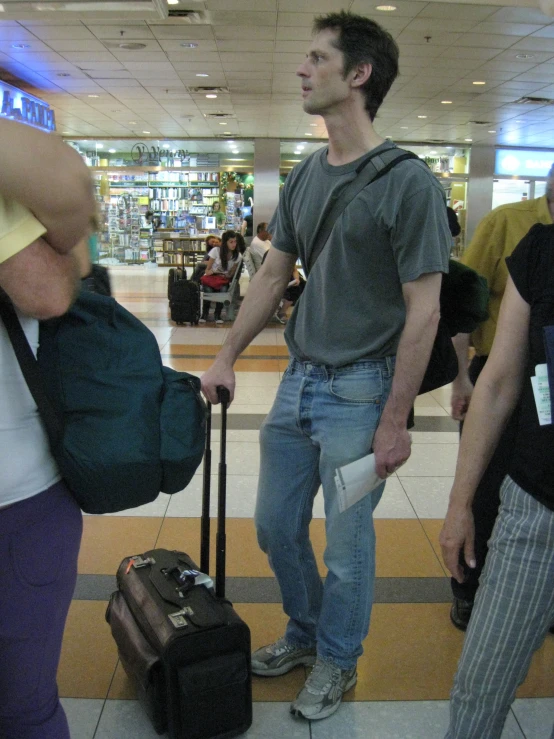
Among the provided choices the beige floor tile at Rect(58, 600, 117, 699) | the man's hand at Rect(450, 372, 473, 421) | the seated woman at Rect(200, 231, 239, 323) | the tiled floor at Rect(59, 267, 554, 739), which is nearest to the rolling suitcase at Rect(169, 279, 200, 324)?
the seated woman at Rect(200, 231, 239, 323)

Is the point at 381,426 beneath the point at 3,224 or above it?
beneath

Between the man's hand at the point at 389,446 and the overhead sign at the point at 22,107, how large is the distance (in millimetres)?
9400

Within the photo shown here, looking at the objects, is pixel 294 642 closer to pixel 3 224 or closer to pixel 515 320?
pixel 515 320

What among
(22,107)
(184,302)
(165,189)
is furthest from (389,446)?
(165,189)

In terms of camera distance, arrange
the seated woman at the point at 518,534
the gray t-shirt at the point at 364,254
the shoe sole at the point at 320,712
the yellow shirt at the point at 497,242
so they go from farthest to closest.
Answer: the yellow shirt at the point at 497,242, the shoe sole at the point at 320,712, the gray t-shirt at the point at 364,254, the seated woman at the point at 518,534

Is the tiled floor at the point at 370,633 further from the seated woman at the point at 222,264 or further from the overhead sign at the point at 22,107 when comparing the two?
the overhead sign at the point at 22,107

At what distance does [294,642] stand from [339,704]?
0.71ft

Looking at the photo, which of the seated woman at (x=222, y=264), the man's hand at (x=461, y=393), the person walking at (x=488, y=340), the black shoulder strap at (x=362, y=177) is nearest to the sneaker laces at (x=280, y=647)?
the person walking at (x=488, y=340)

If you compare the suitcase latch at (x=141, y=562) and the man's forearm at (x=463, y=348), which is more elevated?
the man's forearm at (x=463, y=348)

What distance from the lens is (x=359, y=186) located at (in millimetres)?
1657

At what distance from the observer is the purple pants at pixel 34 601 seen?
104 cm

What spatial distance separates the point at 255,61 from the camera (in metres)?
11.0

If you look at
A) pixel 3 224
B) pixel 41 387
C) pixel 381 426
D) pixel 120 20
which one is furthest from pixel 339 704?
pixel 120 20

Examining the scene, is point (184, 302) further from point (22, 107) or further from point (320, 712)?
point (320, 712)
